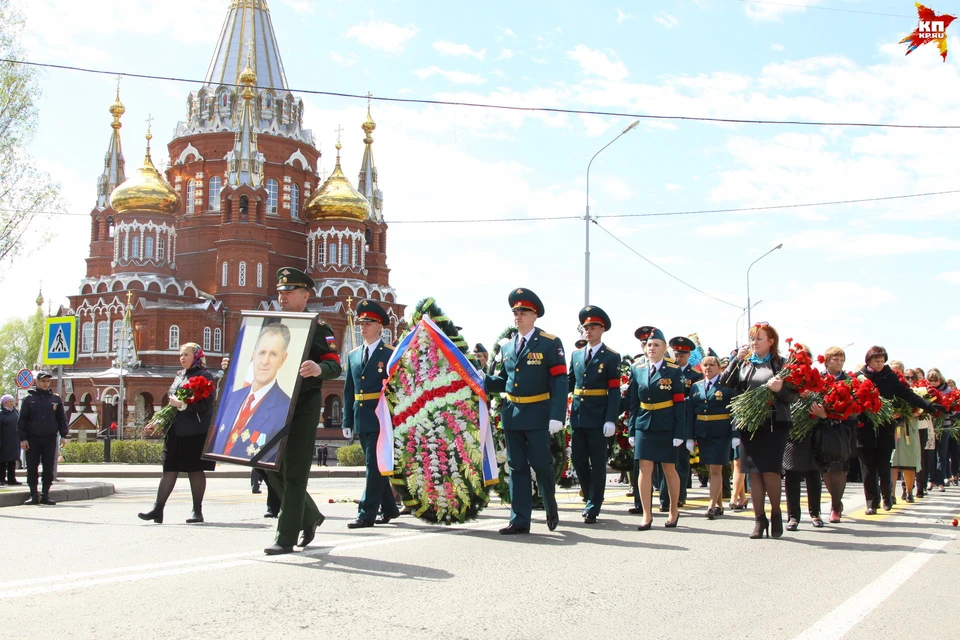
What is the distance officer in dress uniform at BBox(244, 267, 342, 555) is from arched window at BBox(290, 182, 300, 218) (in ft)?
206

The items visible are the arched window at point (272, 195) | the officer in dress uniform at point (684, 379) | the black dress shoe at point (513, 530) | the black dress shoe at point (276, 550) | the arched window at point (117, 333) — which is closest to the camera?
the black dress shoe at point (276, 550)

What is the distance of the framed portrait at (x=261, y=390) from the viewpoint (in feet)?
23.7

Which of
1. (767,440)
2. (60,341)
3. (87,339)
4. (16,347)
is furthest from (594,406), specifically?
(16,347)

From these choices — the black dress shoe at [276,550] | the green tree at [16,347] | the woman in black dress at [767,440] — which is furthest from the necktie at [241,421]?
the green tree at [16,347]

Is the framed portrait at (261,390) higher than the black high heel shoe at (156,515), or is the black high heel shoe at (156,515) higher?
the framed portrait at (261,390)

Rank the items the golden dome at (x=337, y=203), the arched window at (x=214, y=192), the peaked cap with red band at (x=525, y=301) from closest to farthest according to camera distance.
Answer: the peaked cap with red band at (x=525, y=301)
the arched window at (x=214, y=192)
the golden dome at (x=337, y=203)

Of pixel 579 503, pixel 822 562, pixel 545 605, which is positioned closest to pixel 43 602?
pixel 545 605

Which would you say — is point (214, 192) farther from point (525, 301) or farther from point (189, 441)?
point (525, 301)

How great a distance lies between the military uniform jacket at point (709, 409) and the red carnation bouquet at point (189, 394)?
6017 millimetres

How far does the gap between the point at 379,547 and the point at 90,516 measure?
5.37 meters

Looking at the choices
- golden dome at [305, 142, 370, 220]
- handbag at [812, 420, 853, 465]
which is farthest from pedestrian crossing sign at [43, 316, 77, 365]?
golden dome at [305, 142, 370, 220]

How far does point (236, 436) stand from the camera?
7.50m

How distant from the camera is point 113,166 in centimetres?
7056

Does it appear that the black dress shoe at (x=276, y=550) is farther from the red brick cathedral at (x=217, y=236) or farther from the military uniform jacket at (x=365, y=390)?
the red brick cathedral at (x=217, y=236)
